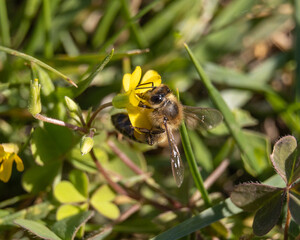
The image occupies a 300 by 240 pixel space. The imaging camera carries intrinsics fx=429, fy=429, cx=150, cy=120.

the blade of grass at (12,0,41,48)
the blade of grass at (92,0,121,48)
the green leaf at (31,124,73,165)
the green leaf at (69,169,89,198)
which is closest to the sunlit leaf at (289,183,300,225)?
the green leaf at (69,169,89,198)

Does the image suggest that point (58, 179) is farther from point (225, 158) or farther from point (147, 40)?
point (147, 40)

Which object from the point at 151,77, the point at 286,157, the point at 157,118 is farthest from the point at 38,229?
the point at 286,157

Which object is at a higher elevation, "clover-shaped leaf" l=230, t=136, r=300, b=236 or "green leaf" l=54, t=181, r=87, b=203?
"green leaf" l=54, t=181, r=87, b=203

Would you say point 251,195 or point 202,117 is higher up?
point 202,117

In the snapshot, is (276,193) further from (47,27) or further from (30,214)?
(47,27)

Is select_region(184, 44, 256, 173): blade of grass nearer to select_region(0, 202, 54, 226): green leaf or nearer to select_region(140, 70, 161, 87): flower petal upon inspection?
select_region(140, 70, 161, 87): flower petal

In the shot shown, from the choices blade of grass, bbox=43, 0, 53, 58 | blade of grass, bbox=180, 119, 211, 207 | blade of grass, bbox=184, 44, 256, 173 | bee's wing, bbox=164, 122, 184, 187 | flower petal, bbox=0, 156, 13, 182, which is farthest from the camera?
blade of grass, bbox=43, 0, 53, 58
